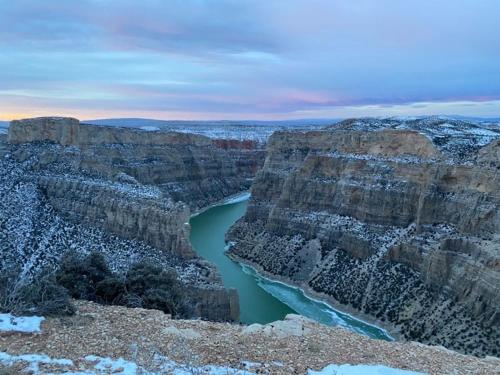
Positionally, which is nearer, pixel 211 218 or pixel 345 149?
pixel 345 149

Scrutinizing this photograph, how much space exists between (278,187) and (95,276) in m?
39.4

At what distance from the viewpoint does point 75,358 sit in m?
9.33

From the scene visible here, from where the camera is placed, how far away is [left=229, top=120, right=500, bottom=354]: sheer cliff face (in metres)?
28.6

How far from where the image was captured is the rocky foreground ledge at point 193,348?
925 centimetres

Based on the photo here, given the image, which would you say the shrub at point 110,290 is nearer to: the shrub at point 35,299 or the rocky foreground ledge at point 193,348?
the rocky foreground ledge at point 193,348

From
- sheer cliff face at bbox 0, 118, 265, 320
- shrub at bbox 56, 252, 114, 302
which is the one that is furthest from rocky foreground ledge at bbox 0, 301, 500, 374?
sheer cliff face at bbox 0, 118, 265, 320

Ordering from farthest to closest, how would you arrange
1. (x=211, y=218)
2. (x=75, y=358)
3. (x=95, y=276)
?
(x=211, y=218) < (x=95, y=276) < (x=75, y=358)

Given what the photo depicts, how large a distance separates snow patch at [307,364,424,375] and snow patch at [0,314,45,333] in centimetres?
504

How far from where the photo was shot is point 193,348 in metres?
10.1

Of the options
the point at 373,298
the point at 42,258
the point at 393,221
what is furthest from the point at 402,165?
the point at 42,258

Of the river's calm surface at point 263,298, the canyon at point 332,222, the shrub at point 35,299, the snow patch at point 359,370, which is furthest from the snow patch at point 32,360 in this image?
the river's calm surface at point 263,298

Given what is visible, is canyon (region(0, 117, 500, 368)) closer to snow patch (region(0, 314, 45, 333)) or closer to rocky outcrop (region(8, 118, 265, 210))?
rocky outcrop (region(8, 118, 265, 210))

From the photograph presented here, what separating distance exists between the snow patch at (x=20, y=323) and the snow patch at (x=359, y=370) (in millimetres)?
5042

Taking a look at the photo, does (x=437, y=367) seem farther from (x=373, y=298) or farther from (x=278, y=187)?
(x=278, y=187)
